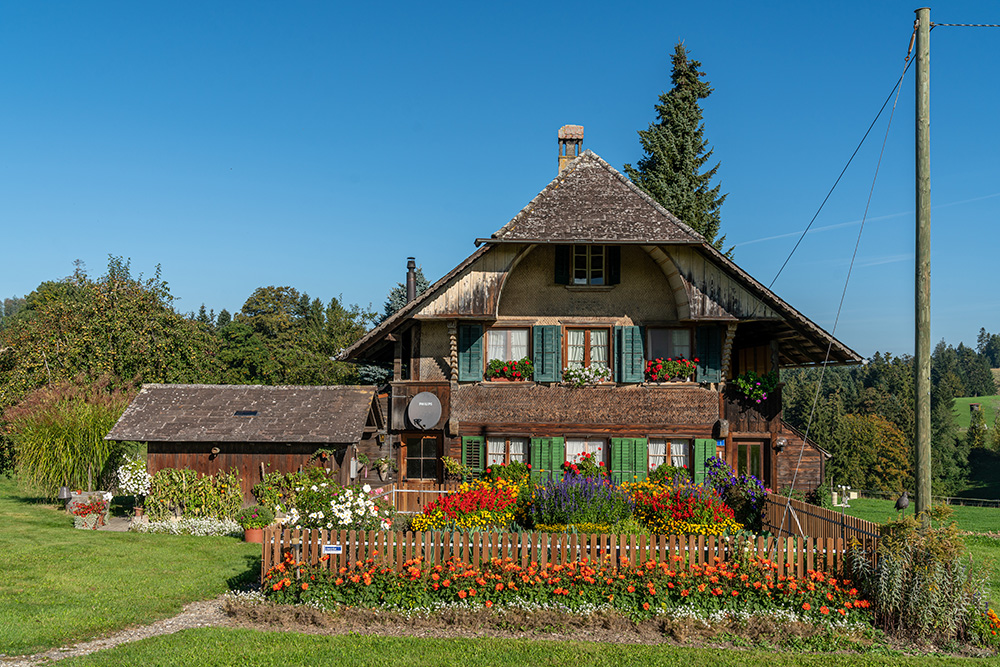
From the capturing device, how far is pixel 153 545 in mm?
14797

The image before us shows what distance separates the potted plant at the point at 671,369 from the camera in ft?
61.5

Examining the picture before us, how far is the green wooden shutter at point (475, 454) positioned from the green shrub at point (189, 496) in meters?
5.58

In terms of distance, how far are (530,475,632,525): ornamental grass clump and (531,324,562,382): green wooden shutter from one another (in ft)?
20.0

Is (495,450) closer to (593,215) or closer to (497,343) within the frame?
(497,343)

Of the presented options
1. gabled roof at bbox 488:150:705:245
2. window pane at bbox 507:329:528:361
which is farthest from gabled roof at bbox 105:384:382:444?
gabled roof at bbox 488:150:705:245

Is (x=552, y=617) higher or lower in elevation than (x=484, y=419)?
lower

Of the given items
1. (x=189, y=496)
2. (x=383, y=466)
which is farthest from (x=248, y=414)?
(x=383, y=466)

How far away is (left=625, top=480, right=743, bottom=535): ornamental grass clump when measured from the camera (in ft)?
41.9

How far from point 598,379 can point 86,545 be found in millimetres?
11992

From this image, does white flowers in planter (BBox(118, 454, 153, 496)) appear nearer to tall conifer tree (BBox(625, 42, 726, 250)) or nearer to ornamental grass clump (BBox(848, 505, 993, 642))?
ornamental grass clump (BBox(848, 505, 993, 642))

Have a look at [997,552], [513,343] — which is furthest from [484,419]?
[997,552]

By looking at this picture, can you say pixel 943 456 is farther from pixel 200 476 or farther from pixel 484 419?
pixel 200 476

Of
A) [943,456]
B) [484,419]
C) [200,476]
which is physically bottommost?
[943,456]

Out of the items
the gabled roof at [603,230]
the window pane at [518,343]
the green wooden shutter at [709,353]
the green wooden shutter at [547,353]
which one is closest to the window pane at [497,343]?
the window pane at [518,343]
